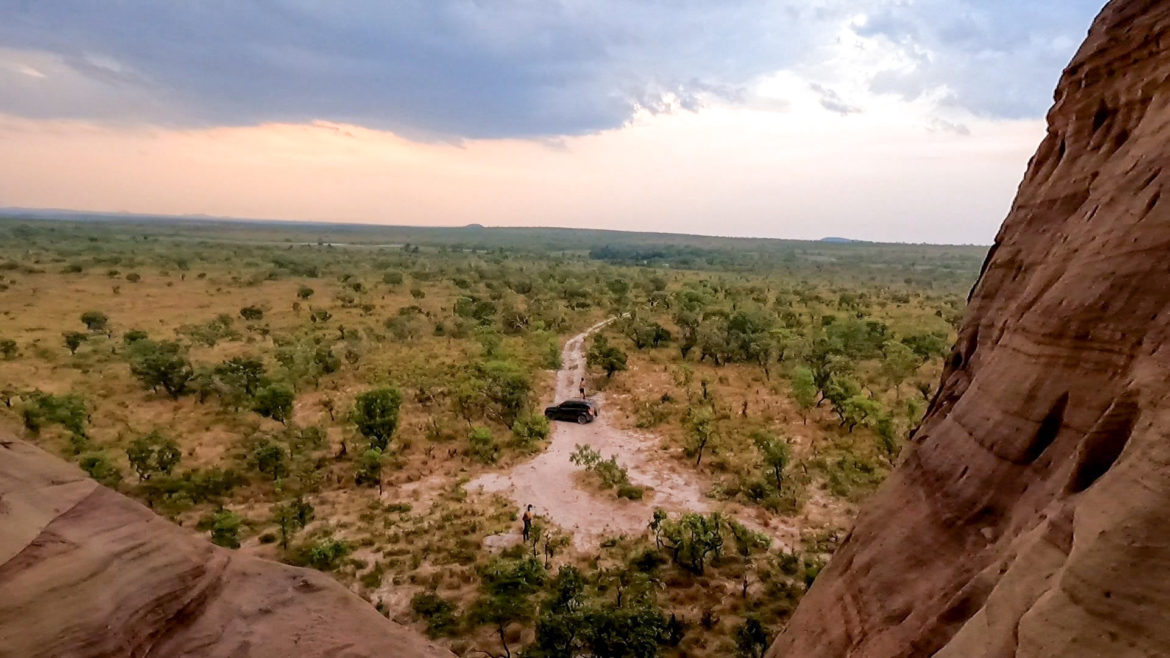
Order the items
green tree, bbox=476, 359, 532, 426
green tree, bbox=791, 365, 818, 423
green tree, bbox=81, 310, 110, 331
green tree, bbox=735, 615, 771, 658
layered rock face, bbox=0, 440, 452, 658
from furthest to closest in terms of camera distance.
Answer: green tree, bbox=81, 310, 110, 331 → green tree, bbox=476, 359, 532, 426 → green tree, bbox=791, 365, 818, 423 → green tree, bbox=735, 615, 771, 658 → layered rock face, bbox=0, 440, 452, 658

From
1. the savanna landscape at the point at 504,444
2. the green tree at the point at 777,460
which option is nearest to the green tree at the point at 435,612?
the savanna landscape at the point at 504,444

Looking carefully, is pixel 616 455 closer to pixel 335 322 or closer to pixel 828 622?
pixel 828 622

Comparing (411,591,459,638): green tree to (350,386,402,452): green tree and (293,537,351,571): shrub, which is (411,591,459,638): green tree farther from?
(350,386,402,452): green tree

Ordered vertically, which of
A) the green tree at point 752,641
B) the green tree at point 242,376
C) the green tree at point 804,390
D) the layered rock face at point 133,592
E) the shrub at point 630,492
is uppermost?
the layered rock face at point 133,592

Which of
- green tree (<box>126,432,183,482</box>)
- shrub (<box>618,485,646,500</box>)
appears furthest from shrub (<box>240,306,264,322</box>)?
shrub (<box>618,485,646,500</box>)

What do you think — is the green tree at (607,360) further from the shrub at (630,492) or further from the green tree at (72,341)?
the green tree at (72,341)
